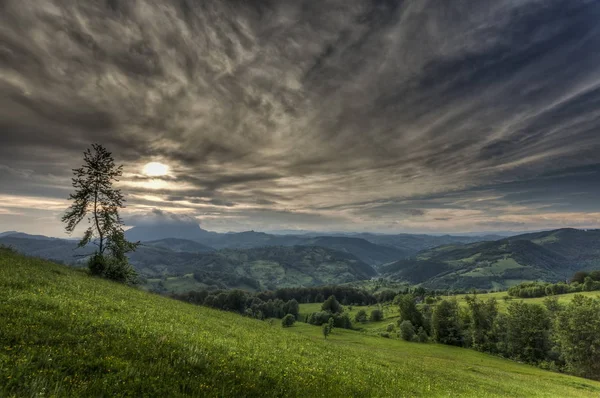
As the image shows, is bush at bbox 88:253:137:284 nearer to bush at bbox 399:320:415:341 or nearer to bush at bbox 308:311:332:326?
bush at bbox 399:320:415:341

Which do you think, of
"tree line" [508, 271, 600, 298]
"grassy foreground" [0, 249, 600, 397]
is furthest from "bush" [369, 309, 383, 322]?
"grassy foreground" [0, 249, 600, 397]

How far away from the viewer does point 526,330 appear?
9125 centimetres

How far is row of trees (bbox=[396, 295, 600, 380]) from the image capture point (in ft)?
230

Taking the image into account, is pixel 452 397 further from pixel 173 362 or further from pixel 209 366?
pixel 173 362

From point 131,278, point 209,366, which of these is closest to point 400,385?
point 209,366

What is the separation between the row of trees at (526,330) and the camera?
70.1m

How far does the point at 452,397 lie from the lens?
16.8 m

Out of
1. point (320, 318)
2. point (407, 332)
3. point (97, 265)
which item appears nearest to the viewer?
point (97, 265)

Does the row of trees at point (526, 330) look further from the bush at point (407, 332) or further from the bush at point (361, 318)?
the bush at point (361, 318)

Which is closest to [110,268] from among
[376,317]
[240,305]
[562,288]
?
[240,305]

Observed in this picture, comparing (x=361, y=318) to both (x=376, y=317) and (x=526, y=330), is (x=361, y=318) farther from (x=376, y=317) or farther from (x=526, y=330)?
(x=526, y=330)

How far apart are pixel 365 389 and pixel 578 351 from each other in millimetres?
95648

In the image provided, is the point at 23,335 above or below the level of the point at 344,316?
above

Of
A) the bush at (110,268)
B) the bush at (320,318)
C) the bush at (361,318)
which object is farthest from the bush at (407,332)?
the bush at (110,268)
